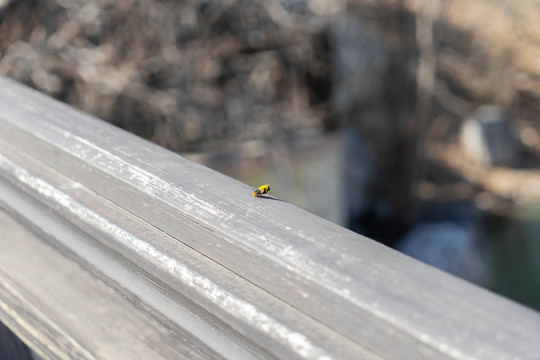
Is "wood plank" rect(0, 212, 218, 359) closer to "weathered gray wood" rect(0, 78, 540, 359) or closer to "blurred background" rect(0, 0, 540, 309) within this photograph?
"weathered gray wood" rect(0, 78, 540, 359)

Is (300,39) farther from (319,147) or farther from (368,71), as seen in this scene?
(368,71)

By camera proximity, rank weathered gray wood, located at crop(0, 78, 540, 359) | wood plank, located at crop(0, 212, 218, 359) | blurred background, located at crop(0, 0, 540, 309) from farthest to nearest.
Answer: blurred background, located at crop(0, 0, 540, 309) → wood plank, located at crop(0, 212, 218, 359) → weathered gray wood, located at crop(0, 78, 540, 359)

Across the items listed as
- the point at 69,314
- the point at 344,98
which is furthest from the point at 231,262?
the point at 344,98

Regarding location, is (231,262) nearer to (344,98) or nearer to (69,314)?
(69,314)

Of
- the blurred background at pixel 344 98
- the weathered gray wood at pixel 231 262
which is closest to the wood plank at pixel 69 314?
the weathered gray wood at pixel 231 262

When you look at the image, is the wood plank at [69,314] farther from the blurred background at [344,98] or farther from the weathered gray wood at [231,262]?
the blurred background at [344,98]

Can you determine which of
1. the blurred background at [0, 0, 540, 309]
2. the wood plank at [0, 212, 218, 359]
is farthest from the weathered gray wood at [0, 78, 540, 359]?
the blurred background at [0, 0, 540, 309]
